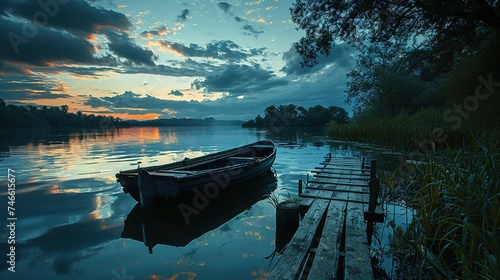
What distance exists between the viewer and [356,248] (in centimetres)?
437

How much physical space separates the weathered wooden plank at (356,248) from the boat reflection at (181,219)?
3.49 metres

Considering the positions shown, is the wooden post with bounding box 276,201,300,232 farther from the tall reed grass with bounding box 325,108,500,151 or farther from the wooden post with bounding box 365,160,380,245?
the tall reed grass with bounding box 325,108,500,151

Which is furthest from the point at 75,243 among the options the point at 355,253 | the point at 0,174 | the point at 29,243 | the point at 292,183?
the point at 0,174

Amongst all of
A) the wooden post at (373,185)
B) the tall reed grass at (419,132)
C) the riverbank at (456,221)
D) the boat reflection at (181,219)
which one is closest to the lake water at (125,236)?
the boat reflection at (181,219)

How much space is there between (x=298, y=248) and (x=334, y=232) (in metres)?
1.02

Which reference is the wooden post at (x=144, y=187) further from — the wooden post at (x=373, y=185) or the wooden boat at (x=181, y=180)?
the wooden post at (x=373, y=185)

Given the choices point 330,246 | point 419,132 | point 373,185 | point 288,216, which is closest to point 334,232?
point 330,246

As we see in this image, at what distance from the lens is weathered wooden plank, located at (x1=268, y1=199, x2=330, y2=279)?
3.72m

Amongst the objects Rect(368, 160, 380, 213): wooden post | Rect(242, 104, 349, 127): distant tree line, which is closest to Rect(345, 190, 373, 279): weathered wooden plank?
Rect(368, 160, 380, 213): wooden post

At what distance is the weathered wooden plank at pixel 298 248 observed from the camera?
3.72 metres

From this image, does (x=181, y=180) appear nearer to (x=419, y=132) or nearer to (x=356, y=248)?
(x=356, y=248)

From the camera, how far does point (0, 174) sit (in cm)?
1273

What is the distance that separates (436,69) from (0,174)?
22.0 metres

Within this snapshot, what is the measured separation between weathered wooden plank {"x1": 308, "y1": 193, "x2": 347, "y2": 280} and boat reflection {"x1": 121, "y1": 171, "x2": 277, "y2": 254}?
10.1 feet
